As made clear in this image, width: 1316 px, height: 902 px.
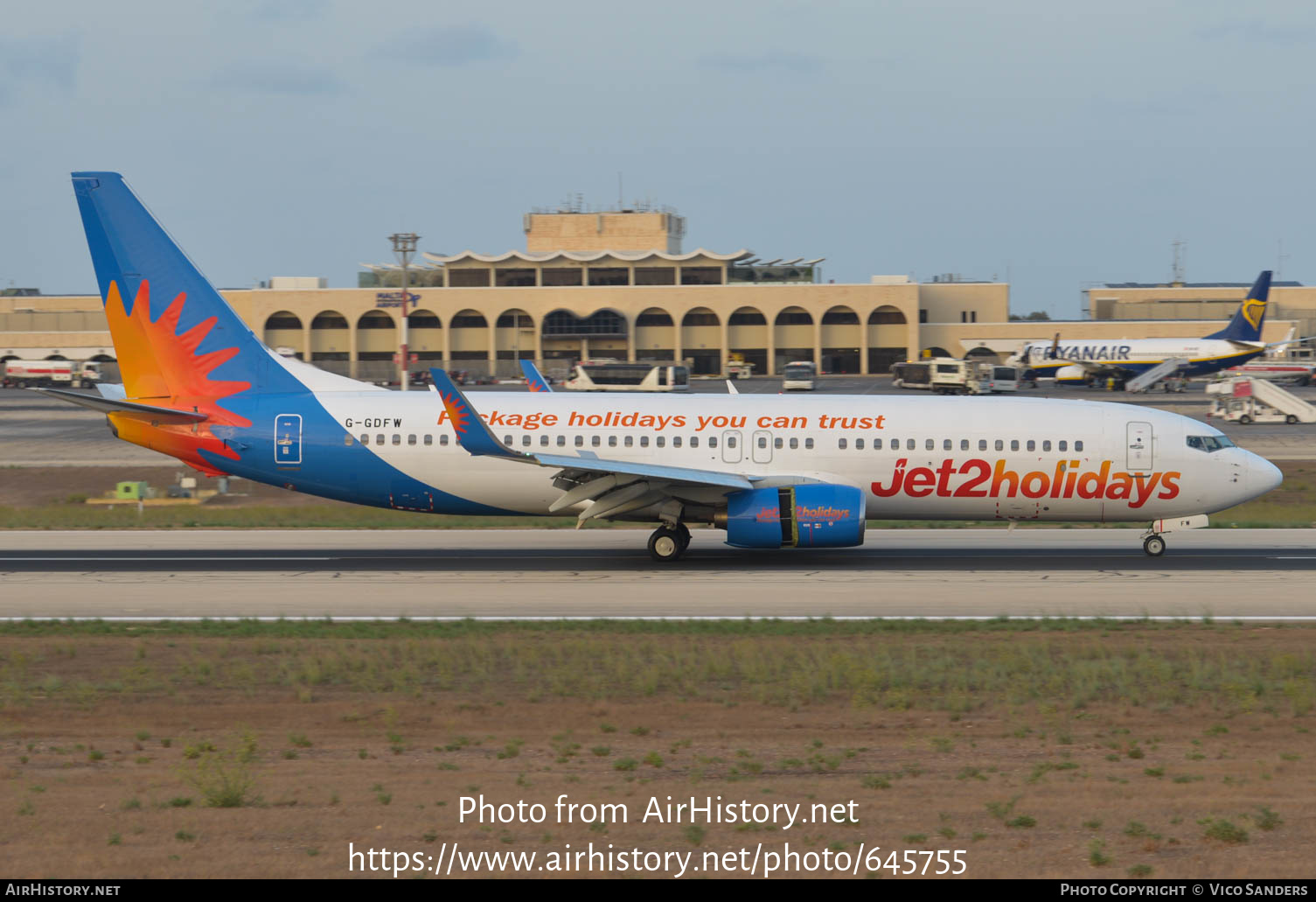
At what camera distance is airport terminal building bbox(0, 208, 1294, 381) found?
135375mm

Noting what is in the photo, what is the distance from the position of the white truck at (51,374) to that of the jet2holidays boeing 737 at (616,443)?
8759cm

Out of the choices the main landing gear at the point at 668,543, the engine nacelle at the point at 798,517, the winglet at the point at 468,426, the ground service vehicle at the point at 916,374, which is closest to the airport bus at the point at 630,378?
the ground service vehicle at the point at 916,374

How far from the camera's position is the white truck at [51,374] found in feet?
355

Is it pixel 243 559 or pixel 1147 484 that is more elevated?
pixel 1147 484

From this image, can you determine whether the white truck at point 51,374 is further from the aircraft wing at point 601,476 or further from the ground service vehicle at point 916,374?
the aircraft wing at point 601,476

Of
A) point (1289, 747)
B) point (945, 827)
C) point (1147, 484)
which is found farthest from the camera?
point (1147, 484)

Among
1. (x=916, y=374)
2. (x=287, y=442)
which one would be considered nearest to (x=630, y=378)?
(x=916, y=374)

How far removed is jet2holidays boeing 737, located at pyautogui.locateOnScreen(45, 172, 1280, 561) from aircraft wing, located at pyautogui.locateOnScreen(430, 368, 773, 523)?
0.35 ft

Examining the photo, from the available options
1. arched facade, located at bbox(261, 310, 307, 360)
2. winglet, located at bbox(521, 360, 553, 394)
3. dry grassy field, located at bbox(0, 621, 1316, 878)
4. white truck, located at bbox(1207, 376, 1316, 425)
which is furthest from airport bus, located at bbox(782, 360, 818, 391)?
dry grassy field, located at bbox(0, 621, 1316, 878)

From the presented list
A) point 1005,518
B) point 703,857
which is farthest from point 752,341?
point 703,857

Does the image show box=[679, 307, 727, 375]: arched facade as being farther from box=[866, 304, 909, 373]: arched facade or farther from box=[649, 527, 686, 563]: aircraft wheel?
box=[649, 527, 686, 563]: aircraft wheel

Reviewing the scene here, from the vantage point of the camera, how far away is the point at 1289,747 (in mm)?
13383
